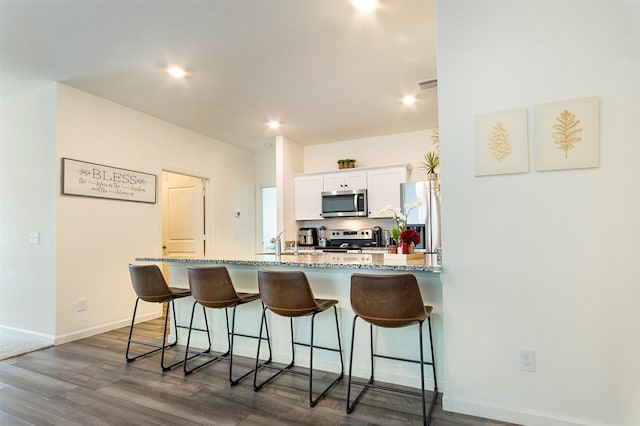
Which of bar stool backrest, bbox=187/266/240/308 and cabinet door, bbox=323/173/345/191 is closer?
bar stool backrest, bbox=187/266/240/308

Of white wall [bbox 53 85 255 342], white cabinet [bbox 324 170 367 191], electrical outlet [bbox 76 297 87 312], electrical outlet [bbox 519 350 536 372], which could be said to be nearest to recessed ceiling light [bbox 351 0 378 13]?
electrical outlet [bbox 519 350 536 372]

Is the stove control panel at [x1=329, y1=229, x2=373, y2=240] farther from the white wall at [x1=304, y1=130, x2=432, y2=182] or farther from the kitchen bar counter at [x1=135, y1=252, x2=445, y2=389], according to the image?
the kitchen bar counter at [x1=135, y1=252, x2=445, y2=389]

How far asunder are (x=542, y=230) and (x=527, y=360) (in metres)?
0.75

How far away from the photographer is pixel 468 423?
203 cm

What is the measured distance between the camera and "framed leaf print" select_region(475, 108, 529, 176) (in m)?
2.04

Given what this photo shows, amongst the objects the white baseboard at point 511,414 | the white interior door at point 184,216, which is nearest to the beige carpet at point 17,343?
the white interior door at point 184,216

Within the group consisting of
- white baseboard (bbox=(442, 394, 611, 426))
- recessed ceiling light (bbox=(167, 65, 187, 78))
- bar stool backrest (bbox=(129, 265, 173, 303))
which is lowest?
white baseboard (bbox=(442, 394, 611, 426))

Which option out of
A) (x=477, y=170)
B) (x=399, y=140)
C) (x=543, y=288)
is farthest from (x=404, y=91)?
A: (x=543, y=288)

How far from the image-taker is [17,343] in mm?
3596

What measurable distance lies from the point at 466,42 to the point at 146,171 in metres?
4.03

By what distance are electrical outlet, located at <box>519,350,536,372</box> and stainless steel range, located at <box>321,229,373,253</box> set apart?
10.9 feet

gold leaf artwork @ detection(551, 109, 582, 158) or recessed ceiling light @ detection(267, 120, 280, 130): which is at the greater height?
recessed ceiling light @ detection(267, 120, 280, 130)

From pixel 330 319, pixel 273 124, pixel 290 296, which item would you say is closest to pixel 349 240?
pixel 273 124

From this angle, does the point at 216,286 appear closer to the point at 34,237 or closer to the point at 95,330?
the point at 95,330
